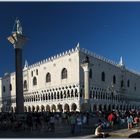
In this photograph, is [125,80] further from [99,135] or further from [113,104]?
[99,135]

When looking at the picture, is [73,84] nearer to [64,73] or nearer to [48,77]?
[64,73]

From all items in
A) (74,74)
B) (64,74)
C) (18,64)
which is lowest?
(18,64)

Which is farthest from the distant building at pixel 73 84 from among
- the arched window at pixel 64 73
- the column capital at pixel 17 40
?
the column capital at pixel 17 40

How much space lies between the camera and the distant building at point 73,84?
3809 cm

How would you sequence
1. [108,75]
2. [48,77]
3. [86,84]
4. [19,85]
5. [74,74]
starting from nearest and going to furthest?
[19,85]
[86,84]
[74,74]
[48,77]
[108,75]

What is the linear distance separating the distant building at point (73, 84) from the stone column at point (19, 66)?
1726 cm

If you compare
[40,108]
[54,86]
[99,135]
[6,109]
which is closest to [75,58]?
[54,86]

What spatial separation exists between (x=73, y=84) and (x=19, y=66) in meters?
22.3

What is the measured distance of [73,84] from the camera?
38312mm

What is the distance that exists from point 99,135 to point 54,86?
32066 mm

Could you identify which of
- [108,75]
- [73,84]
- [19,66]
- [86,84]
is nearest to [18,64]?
[19,66]

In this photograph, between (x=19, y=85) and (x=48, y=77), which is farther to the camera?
(x=48, y=77)

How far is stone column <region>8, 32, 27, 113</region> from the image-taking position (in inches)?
640

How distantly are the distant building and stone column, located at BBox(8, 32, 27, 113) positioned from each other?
679 inches
